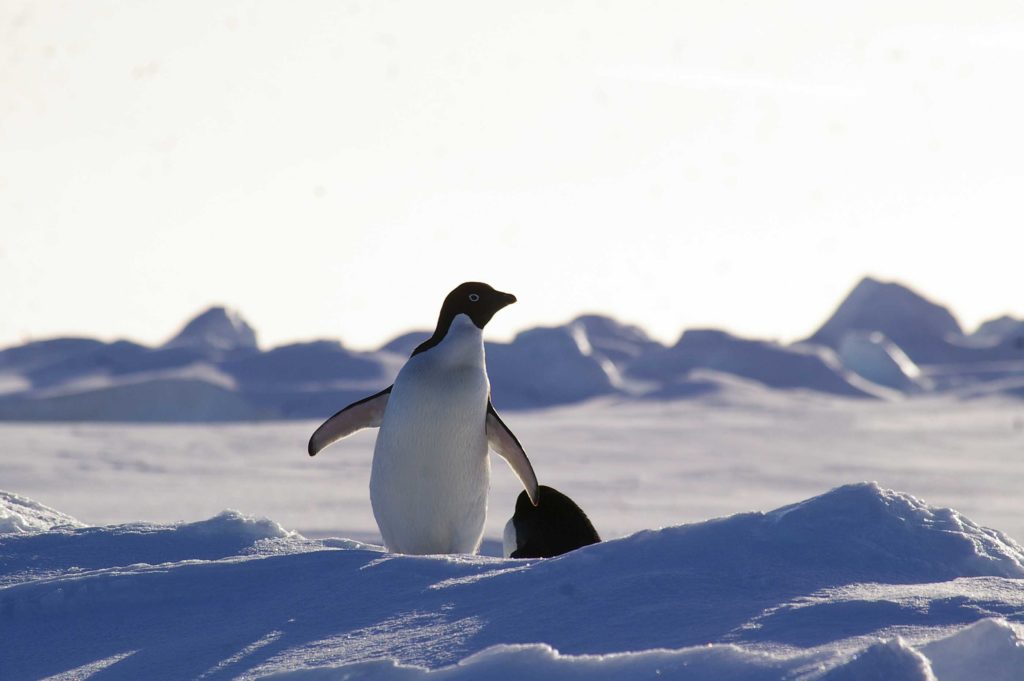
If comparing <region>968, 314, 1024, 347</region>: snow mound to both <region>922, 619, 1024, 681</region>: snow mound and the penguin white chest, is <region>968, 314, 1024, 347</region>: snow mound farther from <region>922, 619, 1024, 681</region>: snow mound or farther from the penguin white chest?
<region>922, 619, 1024, 681</region>: snow mound

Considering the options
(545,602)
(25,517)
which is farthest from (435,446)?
(25,517)

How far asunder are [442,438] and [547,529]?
26.1 inches

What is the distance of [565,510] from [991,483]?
10064 mm

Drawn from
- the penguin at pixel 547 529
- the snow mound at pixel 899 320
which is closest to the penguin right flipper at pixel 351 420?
the penguin at pixel 547 529

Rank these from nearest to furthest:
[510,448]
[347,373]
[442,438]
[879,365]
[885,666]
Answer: [885,666] < [442,438] < [510,448] < [347,373] < [879,365]

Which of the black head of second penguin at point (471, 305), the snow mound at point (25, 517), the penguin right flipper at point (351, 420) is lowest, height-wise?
the snow mound at point (25, 517)

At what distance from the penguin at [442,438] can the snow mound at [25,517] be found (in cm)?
123

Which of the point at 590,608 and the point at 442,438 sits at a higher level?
the point at 442,438

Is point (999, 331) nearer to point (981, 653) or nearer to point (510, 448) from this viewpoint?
point (510, 448)

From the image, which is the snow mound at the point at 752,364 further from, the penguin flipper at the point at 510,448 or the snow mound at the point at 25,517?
the penguin flipper at the point at 510,448

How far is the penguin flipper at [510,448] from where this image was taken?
4359 mm

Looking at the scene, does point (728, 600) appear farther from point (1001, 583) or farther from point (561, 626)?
point (1001, 583)

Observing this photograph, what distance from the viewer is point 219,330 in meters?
39.8

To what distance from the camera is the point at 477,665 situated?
2297 mm
